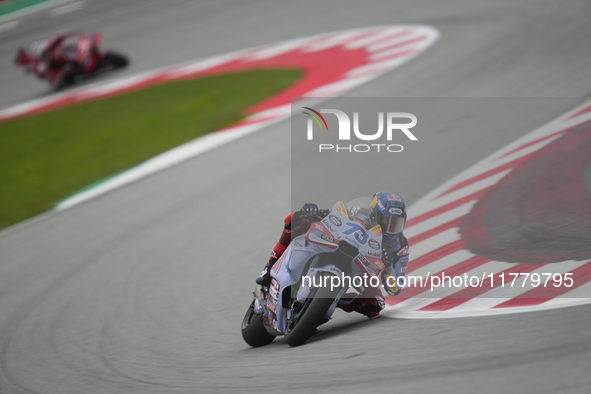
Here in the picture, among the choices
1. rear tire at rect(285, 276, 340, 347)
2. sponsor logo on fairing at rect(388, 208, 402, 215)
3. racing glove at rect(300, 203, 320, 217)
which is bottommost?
rear tire at rect(285, 276, 340, 347)

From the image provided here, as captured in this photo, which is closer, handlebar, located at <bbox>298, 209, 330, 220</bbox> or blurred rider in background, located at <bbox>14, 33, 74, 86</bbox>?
handlebar, located at <bbox>298, 209, 330, 220</bbox>

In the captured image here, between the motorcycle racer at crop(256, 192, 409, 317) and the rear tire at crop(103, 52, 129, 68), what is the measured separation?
13981 millimetres

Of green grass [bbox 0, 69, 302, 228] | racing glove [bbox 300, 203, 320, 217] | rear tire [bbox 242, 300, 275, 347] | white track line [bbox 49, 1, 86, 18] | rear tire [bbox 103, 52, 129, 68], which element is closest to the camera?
racing glove [bbox 300, 203, 320, 217]

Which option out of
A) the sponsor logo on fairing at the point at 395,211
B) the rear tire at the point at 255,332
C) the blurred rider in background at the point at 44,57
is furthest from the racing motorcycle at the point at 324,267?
the blurred rider in background at the point at 44,57

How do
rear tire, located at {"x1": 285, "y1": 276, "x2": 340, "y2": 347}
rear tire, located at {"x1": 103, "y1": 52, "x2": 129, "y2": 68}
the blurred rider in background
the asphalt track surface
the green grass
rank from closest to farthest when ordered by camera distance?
the asphalt track surface < rear tire, located at {"x1": 285, "y1": 276, "x2": 340, "y2": 347} < the green grass < the blurred rider in background < rear tire, located at {"x1": 103, "y1": 52, "x2": 129, "y2": 68}

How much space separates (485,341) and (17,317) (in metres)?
4.91

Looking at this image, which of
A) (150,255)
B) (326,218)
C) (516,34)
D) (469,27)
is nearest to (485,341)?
(326,218)

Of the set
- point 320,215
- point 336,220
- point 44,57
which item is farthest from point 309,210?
point 44,57

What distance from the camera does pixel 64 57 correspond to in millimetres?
15836

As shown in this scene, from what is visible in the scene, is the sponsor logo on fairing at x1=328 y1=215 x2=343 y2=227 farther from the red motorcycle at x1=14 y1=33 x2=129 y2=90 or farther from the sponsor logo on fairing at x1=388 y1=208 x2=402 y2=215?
the red motorcycle at x1=14 y1=33 x2=129 y2=90

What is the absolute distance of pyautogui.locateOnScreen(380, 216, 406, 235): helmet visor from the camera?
13.0ft

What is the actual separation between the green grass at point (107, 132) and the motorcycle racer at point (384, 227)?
6.78m

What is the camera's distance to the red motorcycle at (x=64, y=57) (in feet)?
51.2

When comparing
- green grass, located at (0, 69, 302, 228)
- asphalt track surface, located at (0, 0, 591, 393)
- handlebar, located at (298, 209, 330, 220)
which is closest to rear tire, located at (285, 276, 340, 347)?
asphalt track surface, located at (0, 0, 591, 393)
